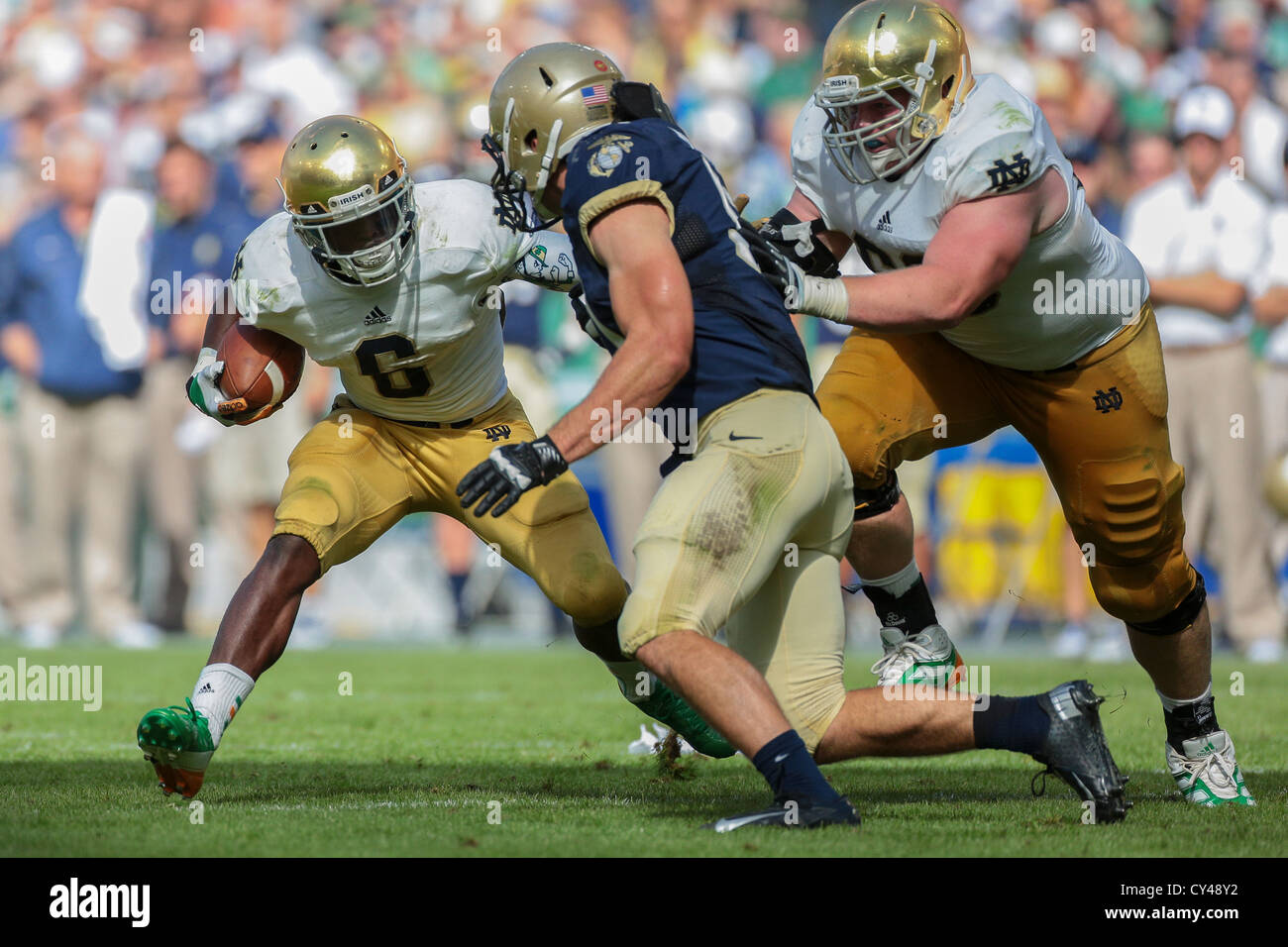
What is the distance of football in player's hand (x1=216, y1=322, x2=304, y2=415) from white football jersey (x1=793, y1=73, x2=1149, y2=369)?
1508 millimetres

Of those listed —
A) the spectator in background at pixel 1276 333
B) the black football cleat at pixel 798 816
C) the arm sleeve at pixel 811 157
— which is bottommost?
the black football cleat at pixel 798 816

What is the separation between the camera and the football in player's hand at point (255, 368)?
15.4 feet

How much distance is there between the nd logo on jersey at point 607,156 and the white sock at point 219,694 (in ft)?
5.31

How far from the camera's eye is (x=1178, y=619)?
4.73 meters

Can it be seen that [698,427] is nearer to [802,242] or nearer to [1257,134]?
[802,242]

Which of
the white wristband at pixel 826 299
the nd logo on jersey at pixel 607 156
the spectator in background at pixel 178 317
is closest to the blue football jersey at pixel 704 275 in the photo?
the nd logo on jersey at pixel 607 156

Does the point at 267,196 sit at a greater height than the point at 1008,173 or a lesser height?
greater

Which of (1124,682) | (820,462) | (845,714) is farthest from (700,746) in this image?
(1124,682)

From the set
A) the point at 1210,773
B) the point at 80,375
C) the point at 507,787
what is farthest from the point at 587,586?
the point at 80,375

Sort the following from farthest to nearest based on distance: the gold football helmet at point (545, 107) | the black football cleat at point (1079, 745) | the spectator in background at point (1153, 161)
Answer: the spectator in background at point (1153, 161)
the gold football helmet at point (545, 107)
the black football cleat at point (1079, 745)

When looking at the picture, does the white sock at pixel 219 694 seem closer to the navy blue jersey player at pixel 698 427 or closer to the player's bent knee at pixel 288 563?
the player's bent knee at pixel 288 563

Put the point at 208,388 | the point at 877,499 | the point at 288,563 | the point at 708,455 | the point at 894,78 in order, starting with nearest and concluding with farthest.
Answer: the point at 708,455 → the point at 894,78 → the point at 288,563 → the point at 208,388 → the point at 877,499

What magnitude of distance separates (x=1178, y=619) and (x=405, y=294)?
7.53 feet
